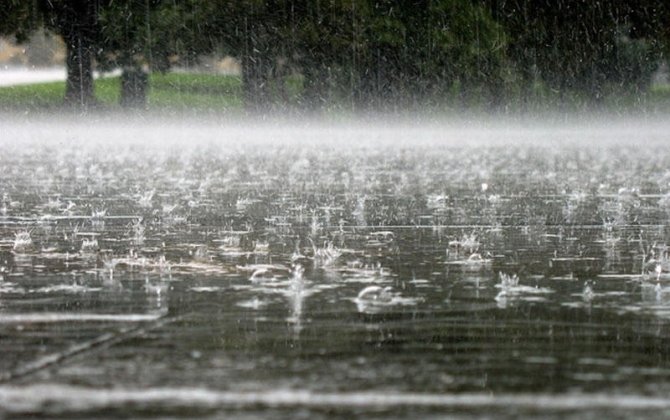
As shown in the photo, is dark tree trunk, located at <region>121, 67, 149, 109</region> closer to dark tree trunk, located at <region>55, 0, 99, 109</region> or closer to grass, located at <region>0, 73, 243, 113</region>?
grass, located at <region>0, 73, 243, 113</region>

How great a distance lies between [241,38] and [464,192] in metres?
33.0

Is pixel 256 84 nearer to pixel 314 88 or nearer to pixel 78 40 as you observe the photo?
pixel 314 88

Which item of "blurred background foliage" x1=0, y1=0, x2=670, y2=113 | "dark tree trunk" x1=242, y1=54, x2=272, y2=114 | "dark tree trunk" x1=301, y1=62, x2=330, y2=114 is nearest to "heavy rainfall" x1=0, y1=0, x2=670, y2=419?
"blurred background foliage" x1=0, y1=0, x2=670, y2=113

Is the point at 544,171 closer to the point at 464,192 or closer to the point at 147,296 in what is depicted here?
the point at 464,192

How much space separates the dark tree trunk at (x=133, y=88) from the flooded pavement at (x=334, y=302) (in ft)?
107

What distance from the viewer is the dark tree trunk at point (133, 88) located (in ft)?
155

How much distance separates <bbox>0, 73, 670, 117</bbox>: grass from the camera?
160 ft

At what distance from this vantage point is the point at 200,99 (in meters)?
53.1

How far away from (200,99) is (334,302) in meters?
47.6

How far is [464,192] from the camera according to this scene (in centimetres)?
1420

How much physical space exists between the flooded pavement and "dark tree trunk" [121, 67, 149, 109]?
107 ft

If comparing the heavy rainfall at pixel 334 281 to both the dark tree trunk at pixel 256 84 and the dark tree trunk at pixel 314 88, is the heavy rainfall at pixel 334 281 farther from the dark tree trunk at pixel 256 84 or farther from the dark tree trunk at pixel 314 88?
the dark tree trunk at pixel 314 88

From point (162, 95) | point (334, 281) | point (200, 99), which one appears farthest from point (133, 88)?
point (334, 281)

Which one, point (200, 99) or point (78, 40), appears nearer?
point (78, 40)
